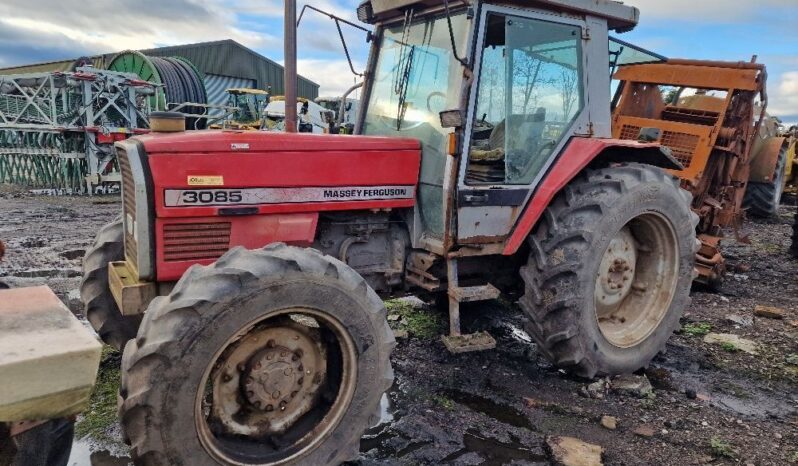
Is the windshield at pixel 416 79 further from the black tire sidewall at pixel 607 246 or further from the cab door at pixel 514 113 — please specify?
the black tire sidewall at pixel 607 246

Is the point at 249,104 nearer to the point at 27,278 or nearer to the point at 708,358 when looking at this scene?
the point at 27,278

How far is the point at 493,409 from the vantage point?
3.44 m

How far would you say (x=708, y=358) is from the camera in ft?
13.9

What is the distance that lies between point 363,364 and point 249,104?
16523 millimetres

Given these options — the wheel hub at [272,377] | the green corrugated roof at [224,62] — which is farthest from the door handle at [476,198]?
the green corrugated roof at [224,62]

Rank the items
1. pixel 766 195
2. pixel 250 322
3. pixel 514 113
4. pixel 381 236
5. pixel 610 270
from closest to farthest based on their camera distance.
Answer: pixel 250 322
pixel 514 113
pixel 381 236
pixel 610 270
pixel 766 195

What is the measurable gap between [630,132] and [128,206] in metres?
5.53

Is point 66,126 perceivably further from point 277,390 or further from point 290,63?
point 277,390

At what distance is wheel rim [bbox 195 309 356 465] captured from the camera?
2.58 metres

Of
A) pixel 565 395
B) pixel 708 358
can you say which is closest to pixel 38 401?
pixel 565 395

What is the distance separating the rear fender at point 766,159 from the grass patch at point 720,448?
7.63 metres

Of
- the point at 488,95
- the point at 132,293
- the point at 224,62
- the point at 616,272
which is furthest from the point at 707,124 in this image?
the point at 224,62

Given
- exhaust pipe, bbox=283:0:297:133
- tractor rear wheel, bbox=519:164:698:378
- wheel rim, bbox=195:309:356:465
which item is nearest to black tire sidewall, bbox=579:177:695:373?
tractor rear wheel, bbox=519:164:698:378

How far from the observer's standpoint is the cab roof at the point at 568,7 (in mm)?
3512
